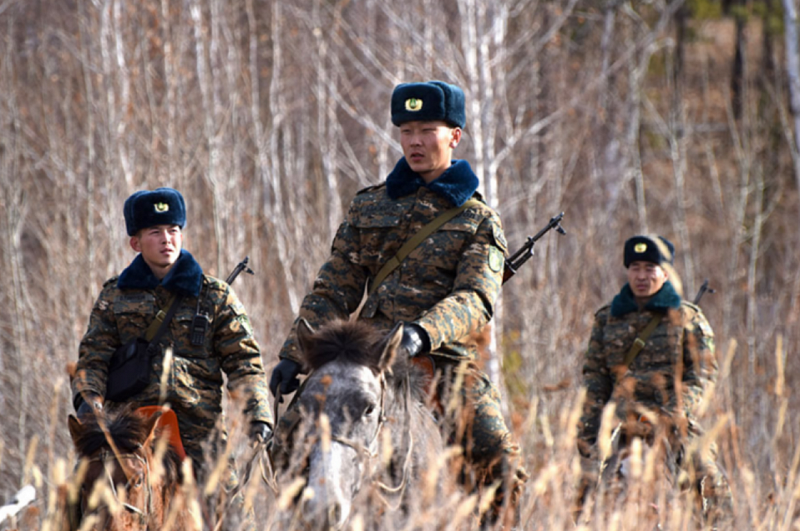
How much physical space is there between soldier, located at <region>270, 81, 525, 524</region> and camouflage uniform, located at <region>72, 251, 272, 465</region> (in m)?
0.81

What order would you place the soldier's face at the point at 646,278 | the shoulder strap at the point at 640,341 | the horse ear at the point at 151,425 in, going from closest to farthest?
1. the horse ear at the point at 151,425
2. the shoulder strap at the point at 640,341
3. the soldier's face at the point at 646,278

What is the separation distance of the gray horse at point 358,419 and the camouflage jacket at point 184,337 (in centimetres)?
158

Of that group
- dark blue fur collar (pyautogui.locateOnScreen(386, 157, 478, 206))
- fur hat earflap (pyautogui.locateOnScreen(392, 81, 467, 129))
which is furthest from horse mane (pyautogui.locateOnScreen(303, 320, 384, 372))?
fur hat earflap (pyautogui.locateOnScreen(392, 81, 467, 129))

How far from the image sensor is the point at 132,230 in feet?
18.7

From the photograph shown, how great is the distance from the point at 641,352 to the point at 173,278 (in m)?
3.87

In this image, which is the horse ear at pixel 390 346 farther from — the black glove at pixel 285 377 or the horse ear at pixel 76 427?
the horse ear at pixel 76 427

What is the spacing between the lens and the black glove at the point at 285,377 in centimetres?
428

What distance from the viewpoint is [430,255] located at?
482 centimetres

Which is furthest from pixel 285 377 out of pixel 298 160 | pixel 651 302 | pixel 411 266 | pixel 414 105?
pixel 298 160

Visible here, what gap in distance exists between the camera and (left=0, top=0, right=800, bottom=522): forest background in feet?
44.9

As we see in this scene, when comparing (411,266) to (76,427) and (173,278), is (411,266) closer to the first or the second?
(173,278)

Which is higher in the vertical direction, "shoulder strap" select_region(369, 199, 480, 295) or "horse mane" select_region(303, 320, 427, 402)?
"shoulder strap" select_region(369, 199, 480, 295)

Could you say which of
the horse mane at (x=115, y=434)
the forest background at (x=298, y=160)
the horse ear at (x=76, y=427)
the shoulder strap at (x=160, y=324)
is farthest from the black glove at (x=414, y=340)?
the forest background at (x=298, y=160)

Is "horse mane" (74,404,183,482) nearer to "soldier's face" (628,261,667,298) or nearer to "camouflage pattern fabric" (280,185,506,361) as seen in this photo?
"camouflage pattern fabric" (280,185,506,361)
